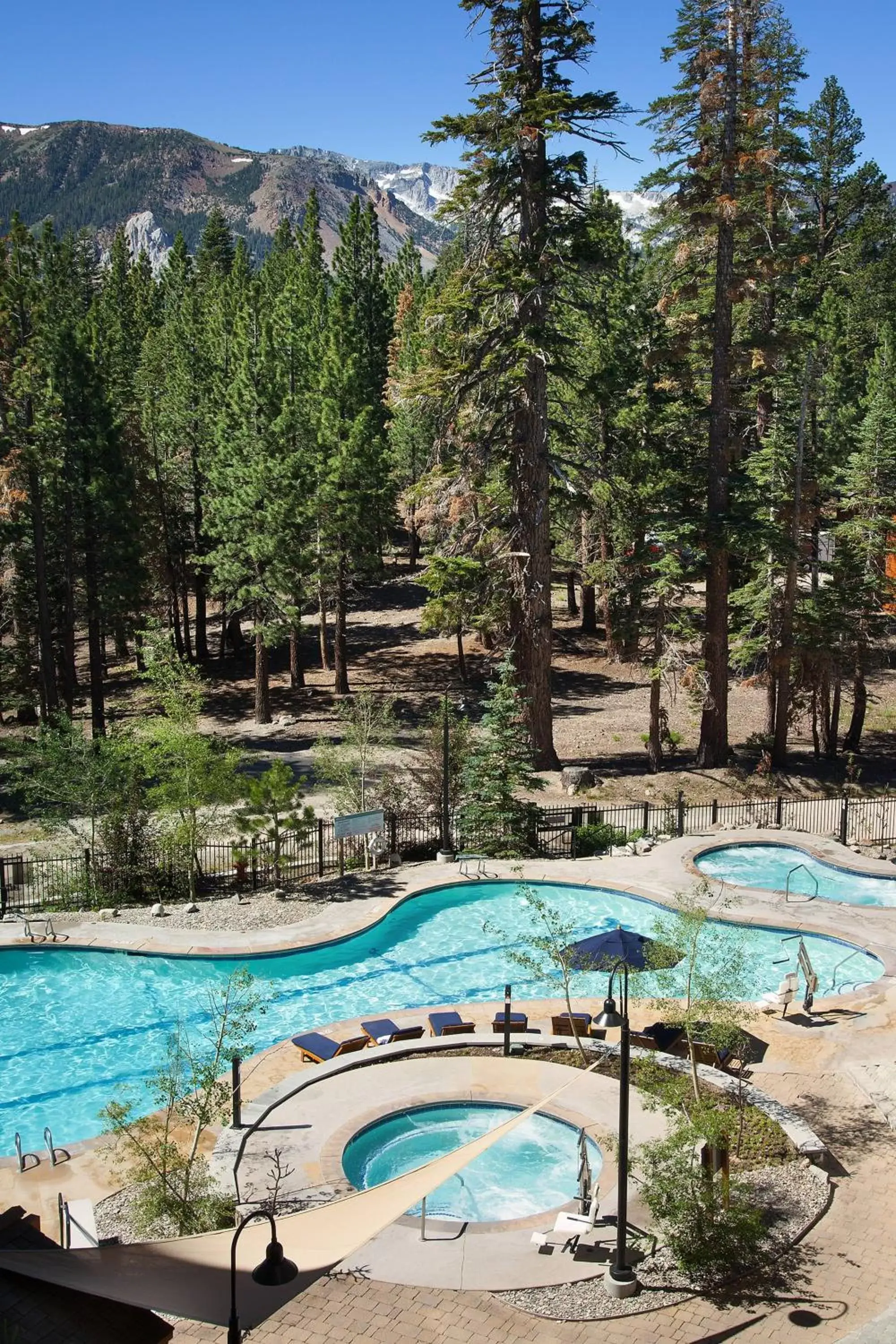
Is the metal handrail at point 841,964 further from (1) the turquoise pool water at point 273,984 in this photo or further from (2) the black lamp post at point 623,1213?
(2) the black lamp post at point 623,1213

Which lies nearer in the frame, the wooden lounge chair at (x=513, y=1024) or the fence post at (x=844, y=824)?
the wooden lounge chair at (x=513, y=1024)

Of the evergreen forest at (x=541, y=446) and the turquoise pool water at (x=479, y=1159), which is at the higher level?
the evergreen forest at (x=541, y=446)

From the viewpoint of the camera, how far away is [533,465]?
3186 cm

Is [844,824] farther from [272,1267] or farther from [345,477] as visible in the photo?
[345,477]

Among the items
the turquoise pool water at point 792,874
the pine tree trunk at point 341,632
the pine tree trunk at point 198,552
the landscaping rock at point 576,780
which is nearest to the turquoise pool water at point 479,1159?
the turquoise pool water at point 792,874

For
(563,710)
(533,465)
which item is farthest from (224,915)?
(563,710)

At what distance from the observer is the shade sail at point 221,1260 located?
864cm

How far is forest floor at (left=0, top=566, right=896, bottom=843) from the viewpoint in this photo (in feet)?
108

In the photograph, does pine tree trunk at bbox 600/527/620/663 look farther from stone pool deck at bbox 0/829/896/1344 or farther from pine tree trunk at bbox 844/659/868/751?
stone pool deck at bbox 0/829/896/1344

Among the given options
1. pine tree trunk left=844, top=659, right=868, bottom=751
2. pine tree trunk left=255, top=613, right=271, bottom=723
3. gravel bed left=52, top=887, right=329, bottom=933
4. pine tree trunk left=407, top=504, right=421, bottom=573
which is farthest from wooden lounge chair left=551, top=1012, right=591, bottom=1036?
pine tree trunk left=407, top=504, right=421, bottom=573

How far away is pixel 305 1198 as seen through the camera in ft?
44.1

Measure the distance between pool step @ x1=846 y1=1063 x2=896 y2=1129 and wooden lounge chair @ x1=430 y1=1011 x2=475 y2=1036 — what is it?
6050 mm

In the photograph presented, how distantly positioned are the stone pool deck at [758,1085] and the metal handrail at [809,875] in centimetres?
29

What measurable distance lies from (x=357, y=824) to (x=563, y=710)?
18.1 meters
